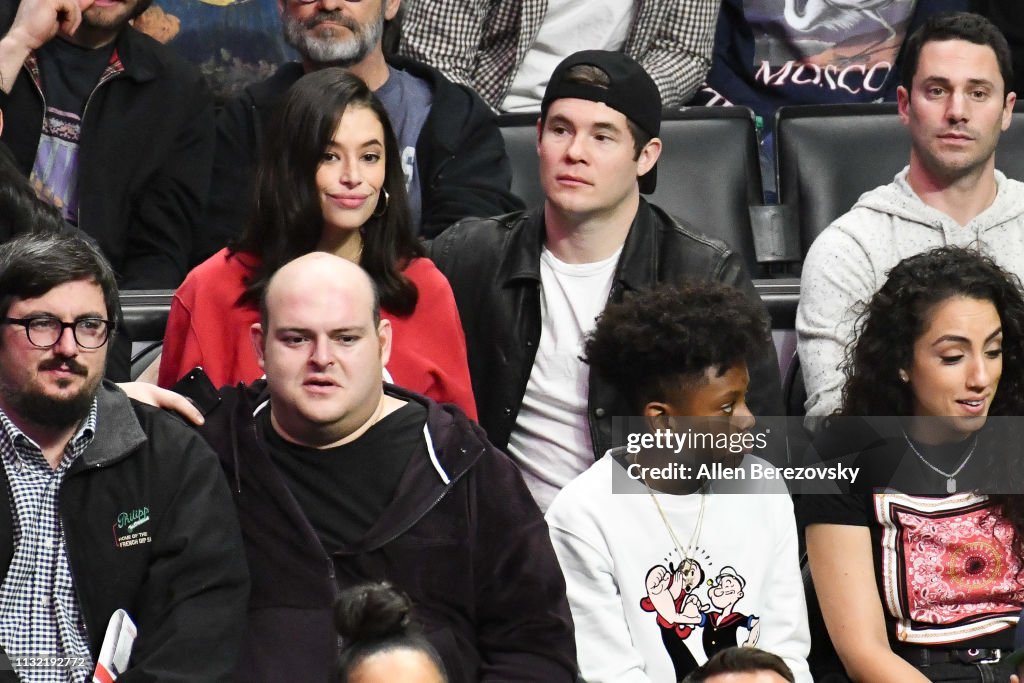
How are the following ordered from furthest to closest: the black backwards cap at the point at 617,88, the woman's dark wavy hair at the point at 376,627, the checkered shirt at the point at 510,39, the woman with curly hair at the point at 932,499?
the checkered shirt at the point at 510,39
the black backwards cap at the point at 617,88
the woman with curly hair at the point at 932,499
the woman's dark wavy hair at the point at 376,627

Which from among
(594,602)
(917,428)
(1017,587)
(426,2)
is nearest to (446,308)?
(594,602)

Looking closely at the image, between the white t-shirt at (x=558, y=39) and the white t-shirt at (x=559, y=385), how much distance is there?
3.63ft

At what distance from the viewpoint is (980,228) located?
136 inches

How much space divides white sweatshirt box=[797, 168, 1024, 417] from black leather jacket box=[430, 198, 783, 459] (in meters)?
0.19

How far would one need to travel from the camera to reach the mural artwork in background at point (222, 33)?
4219 millimetres

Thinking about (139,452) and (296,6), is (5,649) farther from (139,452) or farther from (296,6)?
(296,6)

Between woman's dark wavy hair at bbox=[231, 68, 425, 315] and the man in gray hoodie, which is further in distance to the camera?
the man in gray hoodie

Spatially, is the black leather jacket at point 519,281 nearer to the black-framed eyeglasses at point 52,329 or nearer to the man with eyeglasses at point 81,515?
the man with eyeglasses at point 81,515

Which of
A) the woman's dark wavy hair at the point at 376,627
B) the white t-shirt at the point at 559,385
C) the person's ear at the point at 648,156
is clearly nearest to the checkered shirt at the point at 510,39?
the person's ear at the point at 648,156

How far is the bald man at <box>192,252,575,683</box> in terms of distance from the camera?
2516 mm

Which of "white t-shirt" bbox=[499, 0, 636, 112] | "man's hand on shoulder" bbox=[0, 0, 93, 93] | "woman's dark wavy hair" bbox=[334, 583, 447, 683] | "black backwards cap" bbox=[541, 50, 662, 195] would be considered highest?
"white t-shirt" bbox=[499, 0, 636, 112]

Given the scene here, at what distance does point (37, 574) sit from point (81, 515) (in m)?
→ 0.11

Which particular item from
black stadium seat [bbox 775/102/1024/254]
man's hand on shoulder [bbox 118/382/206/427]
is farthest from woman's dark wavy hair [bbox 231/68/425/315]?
black stadium seat [bbox 775/102/1024/254]

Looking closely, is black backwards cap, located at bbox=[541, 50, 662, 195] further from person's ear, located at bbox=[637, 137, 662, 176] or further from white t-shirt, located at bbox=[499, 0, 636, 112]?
white t-shirt, located at bbox=[499, 0, 636, 112]
